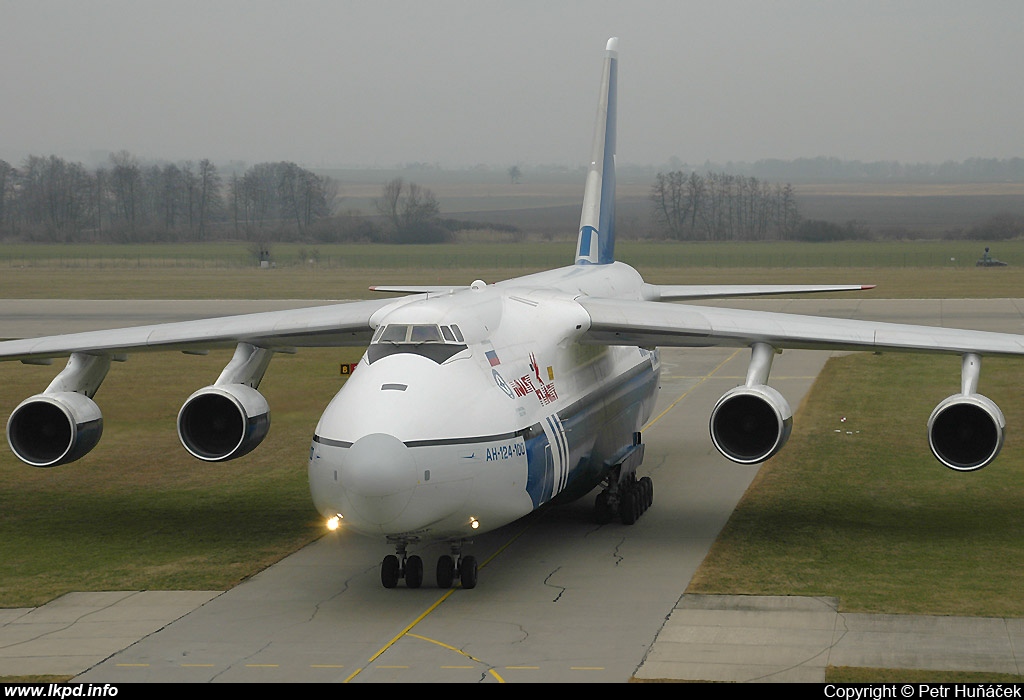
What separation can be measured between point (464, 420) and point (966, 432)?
6.82m

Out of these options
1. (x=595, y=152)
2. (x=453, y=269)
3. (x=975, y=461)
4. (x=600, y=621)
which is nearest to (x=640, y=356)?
(x=595, y=152)

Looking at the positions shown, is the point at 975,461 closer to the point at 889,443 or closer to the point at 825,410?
the point at 889,443

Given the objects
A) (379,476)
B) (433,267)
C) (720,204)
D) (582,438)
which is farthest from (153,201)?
(379,476)

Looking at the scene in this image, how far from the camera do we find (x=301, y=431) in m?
27.6

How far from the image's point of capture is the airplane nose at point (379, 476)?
44.1 ft

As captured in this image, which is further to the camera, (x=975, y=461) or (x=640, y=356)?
(x=640, y=356)

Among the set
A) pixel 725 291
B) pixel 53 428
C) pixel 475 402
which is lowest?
pixel 53 428

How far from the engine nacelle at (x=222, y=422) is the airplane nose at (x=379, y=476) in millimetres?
4064

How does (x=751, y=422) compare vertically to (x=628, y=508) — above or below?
above

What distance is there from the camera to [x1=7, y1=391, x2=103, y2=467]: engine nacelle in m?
17.8

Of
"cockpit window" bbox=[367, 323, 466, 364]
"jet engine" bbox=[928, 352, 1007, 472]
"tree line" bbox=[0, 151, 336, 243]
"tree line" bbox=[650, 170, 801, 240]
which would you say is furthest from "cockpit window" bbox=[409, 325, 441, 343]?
"tree line" bbox=[650, 170, 801, 240]

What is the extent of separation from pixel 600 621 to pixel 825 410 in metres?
16.8

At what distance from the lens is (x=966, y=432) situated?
54.9ft

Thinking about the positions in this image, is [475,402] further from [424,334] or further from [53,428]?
[53,428]
